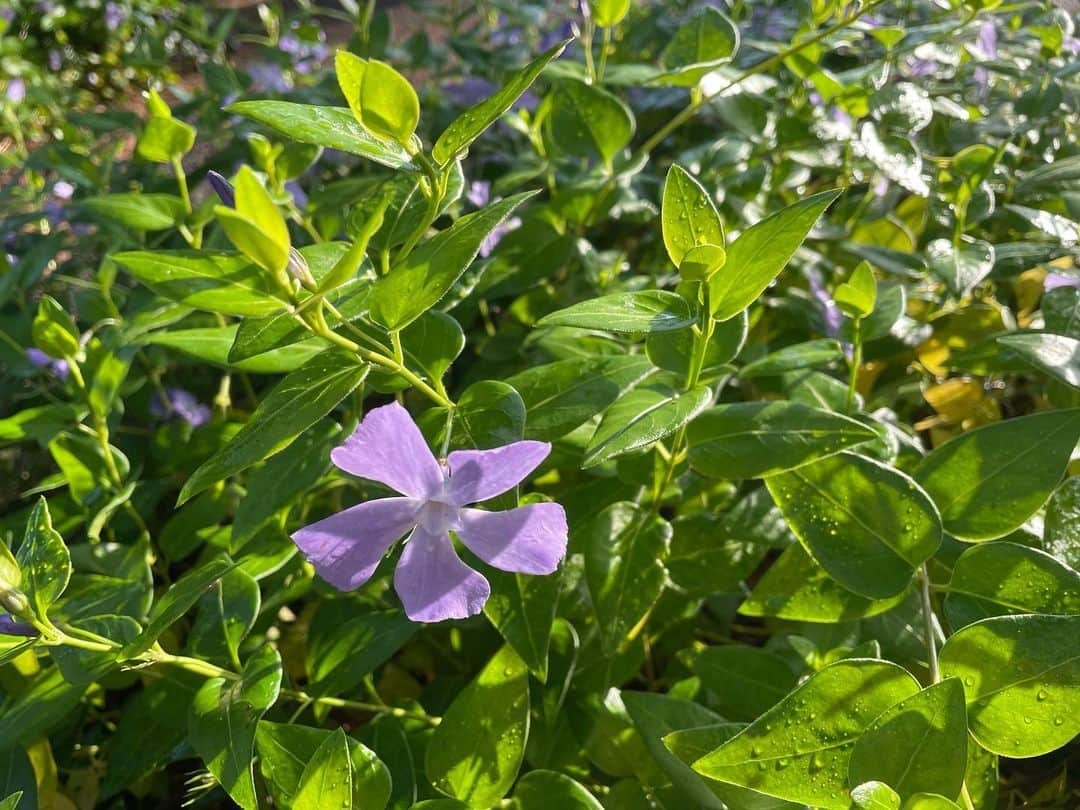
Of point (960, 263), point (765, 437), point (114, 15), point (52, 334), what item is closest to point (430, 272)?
point (765, 437)

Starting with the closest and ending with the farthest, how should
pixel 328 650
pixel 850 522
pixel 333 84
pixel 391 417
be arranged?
pixel 391 417
pixel 850 522
pixel 328 650
pixel 333 84

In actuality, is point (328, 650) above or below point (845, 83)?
below

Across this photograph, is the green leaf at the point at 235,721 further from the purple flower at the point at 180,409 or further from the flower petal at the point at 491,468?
the purple flower at the point at 180,409

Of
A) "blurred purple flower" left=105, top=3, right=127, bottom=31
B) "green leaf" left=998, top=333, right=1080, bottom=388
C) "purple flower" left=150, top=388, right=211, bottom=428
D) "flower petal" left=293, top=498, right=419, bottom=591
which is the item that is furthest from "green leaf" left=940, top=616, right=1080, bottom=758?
"blurred purple flower" left=105, top=3, right=127, bottom=31

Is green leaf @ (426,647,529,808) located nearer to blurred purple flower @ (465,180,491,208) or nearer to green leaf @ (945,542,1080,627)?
green leaf @ (945,542,1080,627)

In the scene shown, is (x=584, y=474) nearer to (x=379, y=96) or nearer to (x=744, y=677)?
(x=744, y=677)

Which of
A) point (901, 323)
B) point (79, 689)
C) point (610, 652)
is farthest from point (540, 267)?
point (79, 689)

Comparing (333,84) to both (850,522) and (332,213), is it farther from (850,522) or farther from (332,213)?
(850,522)
